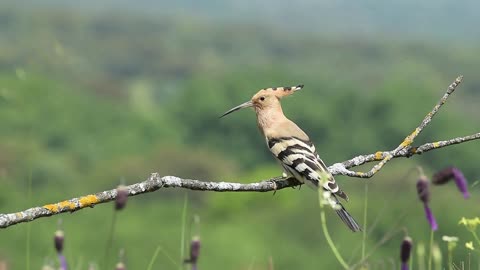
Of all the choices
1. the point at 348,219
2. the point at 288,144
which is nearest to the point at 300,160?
the point at 288,144

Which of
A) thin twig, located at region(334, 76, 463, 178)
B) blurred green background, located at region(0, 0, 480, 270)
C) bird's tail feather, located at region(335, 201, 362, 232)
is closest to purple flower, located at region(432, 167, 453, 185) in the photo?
blurred green background, located at region(0, 0, 480, 270)

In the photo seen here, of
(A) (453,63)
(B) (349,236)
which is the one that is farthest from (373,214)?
(A) (453,63)

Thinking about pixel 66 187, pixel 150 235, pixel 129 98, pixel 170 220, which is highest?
pixel 129 98

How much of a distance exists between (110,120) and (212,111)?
10.9m

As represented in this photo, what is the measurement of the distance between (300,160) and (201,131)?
10326cm

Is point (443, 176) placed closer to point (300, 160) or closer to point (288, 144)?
point (300, 160)

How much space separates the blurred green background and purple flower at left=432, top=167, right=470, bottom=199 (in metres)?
0.12

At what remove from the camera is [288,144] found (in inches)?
253

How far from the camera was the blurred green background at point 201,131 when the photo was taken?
130 ft

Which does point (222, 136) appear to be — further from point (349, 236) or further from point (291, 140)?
point (291, 140)

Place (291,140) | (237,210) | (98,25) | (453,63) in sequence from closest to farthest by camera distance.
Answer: (291,140)
(237,210)
(453,63)
(98,25)

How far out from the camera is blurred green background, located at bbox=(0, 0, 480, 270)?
39688 millimetres

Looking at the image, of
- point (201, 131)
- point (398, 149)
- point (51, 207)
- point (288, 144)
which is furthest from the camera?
point (201, 131)

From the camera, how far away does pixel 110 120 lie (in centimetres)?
10919
